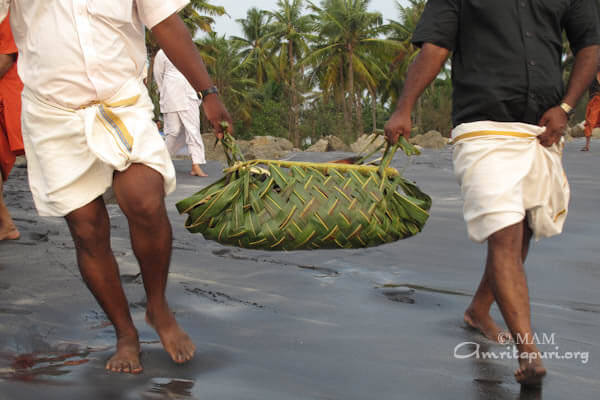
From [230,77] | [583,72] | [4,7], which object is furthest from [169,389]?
[230,77]

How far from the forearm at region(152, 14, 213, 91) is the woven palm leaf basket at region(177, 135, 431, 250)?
269 millimetres

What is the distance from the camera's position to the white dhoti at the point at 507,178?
90.7 inches

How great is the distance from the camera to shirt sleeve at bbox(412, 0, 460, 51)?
8.32ft

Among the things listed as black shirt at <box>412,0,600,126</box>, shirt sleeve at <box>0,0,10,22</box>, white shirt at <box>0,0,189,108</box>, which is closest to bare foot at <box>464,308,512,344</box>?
black shirt at <box>412,0,600,126</box>

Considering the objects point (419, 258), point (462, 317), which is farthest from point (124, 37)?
point (419, 258)

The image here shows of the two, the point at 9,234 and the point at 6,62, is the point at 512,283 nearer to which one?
the point at 6,62

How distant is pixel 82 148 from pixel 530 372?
5.49ft

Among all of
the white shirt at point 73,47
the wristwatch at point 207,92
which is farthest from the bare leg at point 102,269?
the wristwatch at point 207,92

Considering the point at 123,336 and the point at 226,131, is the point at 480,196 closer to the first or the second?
the point at 226,131

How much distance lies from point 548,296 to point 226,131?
182 centimetres

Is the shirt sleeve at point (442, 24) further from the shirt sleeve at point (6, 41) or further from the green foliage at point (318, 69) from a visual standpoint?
the green foliage at point (318, 69)

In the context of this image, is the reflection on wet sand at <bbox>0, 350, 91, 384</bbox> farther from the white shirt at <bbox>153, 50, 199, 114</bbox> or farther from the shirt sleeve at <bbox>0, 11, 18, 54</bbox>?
the white shirt at <bbox>153, 50, 199, 114</bbox>

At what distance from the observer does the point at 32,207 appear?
217 inches

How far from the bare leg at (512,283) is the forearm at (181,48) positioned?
1279mm
